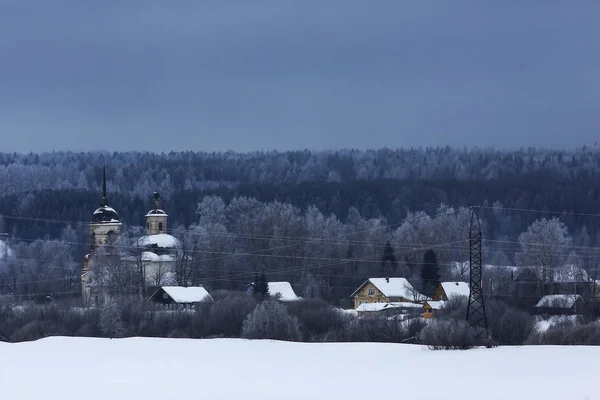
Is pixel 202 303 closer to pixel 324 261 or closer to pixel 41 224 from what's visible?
pixel 324 261

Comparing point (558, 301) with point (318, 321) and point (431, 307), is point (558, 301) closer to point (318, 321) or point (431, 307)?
point (431, 307)

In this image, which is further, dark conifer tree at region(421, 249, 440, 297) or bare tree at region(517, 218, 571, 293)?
dark conifer tree at region(421, 249, 440, 297)

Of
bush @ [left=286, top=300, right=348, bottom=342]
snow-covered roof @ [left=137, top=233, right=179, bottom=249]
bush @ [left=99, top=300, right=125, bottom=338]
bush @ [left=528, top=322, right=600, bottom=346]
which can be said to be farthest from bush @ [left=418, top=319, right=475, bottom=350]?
snow-covered roof @ [left=137, top=233, right=179, bottom=249]

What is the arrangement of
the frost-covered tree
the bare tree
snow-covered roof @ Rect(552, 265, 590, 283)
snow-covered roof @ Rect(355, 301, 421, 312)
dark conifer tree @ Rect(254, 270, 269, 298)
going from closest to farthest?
snow-covered roof @ Rect(355, 301, 421, 312) → dark conifer tree @ Rect(254, 270, 269, 298) → snow-covered roof @ Rect(552, 265, 590, 283) → the bare tree → the frost-covered tree

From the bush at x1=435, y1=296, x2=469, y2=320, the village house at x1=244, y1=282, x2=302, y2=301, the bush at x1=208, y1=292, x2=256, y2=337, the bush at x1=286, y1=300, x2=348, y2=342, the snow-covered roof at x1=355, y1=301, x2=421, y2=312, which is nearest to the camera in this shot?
the bush at x1=286, y1=300, x2=348, y2=342

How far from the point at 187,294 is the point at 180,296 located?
95 centimetres

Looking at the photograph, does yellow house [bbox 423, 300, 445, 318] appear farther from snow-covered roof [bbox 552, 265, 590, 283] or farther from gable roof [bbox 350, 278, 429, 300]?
snow-covered roof [bbox 552, 265, 590, 283]

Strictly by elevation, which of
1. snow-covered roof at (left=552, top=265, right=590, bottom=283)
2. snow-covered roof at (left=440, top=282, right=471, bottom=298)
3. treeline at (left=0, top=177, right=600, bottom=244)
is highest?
treeline at (left=0, top=177, right=600, bottom=244)

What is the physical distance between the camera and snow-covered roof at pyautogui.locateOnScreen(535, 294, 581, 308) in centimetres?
7669

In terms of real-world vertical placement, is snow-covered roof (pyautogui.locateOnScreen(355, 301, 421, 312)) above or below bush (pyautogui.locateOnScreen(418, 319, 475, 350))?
below

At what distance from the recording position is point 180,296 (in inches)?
3285

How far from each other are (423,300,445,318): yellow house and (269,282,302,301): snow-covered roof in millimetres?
8751

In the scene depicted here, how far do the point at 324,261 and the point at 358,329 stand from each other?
34000 mm

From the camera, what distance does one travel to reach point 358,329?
6631 centimetres
